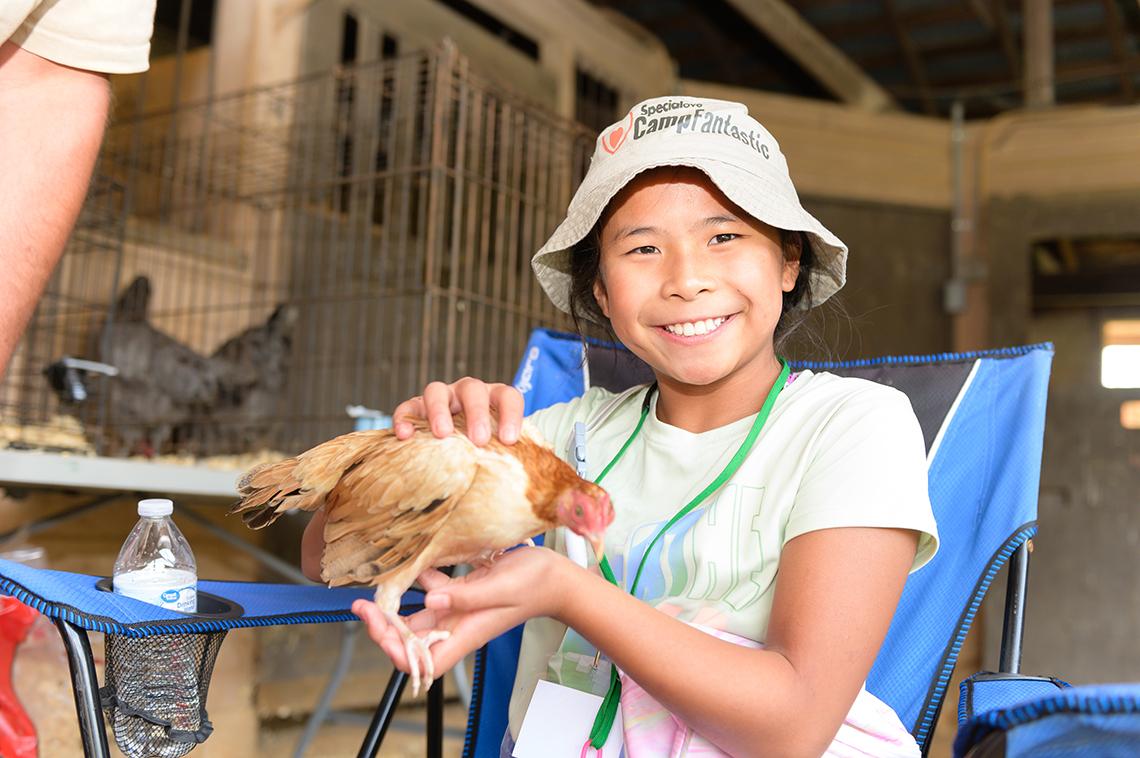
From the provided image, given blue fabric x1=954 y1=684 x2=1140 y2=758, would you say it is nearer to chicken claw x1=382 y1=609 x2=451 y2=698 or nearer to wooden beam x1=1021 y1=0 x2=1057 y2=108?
chicken claw x1=382 y1=609 x2=451 y2=698

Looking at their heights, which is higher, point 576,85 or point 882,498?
point 576,85

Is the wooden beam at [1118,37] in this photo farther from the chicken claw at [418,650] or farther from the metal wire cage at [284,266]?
the chicken claw at [418,650]

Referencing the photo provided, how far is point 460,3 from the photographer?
4766 millimetres

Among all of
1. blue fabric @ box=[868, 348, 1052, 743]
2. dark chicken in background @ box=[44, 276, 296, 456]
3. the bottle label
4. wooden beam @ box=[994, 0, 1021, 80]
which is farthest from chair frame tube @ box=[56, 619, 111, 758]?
wooden beam @ box=[994, 0, 1021, 80]

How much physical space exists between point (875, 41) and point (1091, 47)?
51.3 inches

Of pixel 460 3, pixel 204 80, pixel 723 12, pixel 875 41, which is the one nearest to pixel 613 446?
pixel 204 80

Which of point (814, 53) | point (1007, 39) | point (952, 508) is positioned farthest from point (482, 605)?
point (1007, 39)

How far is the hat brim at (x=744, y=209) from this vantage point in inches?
40.3

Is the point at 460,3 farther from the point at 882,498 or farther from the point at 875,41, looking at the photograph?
the point at 882,498

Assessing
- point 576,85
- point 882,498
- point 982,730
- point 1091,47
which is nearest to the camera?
point 982,730

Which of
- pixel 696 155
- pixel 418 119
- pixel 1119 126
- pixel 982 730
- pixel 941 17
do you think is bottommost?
pixel 982 730

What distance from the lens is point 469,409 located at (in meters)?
0.90

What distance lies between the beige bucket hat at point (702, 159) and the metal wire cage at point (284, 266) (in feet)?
4.67

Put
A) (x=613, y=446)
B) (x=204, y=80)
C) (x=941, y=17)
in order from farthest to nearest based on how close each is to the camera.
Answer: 1. (x=941, y=17)
2. (x=204, y=80)
3. (x=613, y=446)
